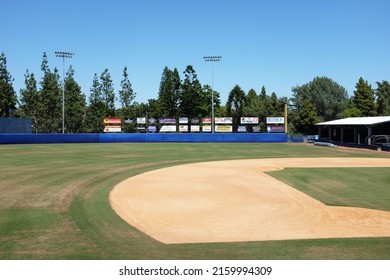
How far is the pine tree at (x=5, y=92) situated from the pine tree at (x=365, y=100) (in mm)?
84689

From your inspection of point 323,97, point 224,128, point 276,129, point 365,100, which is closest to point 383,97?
point 365,100

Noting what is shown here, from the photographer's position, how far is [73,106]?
300ft

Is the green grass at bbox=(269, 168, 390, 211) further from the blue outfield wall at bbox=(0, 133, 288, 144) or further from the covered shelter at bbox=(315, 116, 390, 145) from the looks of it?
the blue outfield wall at bbox=(0, 133, 288, 144)

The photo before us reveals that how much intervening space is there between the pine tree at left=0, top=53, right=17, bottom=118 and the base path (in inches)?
3270

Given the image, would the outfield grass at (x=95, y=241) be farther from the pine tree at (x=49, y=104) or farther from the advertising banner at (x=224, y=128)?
the pine tree at (x=49, y=104)

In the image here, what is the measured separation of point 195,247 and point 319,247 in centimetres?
268

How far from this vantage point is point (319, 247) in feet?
25.5

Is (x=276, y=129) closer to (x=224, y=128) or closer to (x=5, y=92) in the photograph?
(x=224, y=128)

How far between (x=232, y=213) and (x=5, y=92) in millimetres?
91515

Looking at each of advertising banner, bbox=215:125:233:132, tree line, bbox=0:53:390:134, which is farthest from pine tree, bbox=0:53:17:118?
advertising banner, bbox=215:125:233:132

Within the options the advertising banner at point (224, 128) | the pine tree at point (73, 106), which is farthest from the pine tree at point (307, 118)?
the pine tree at point (73, 106)

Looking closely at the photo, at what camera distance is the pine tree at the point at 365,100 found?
83.5 meters

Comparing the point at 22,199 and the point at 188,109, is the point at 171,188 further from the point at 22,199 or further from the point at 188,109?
the point at 188,109

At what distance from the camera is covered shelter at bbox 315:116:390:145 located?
45.4 metres
